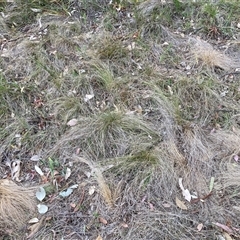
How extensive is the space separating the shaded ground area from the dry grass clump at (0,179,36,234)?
0.01m

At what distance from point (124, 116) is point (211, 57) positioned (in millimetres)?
878

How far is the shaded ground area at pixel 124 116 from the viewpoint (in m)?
1.89

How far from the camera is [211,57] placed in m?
2.63

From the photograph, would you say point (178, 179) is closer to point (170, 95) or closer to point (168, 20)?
point (170, 95)

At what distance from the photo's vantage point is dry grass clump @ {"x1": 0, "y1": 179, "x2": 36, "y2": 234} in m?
1.85

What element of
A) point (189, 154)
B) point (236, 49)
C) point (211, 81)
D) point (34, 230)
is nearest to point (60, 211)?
point (34, 230)

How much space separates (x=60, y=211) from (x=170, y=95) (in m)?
1.09

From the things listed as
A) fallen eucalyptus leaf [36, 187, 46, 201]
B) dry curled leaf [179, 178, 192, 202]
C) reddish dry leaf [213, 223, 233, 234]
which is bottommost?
reddish dry leaf [213, 223, 233, 234]

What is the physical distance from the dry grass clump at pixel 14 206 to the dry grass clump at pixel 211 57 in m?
1.58

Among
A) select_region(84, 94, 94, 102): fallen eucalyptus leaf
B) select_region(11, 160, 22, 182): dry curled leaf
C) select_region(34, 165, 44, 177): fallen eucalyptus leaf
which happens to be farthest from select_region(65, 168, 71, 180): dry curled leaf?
select_region(84, 94, 94, 102): fallen eucalyptus leaf

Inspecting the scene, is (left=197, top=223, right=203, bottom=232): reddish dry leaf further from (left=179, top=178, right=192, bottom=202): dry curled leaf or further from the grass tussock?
the grass tussock

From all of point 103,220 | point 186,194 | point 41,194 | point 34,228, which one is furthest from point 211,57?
point 34,228

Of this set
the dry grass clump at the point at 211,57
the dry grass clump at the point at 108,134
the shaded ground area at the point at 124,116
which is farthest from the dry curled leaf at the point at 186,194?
the dry grass clump at the point at 211,57

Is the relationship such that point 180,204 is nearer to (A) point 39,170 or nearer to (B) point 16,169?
(A) point 39,170
